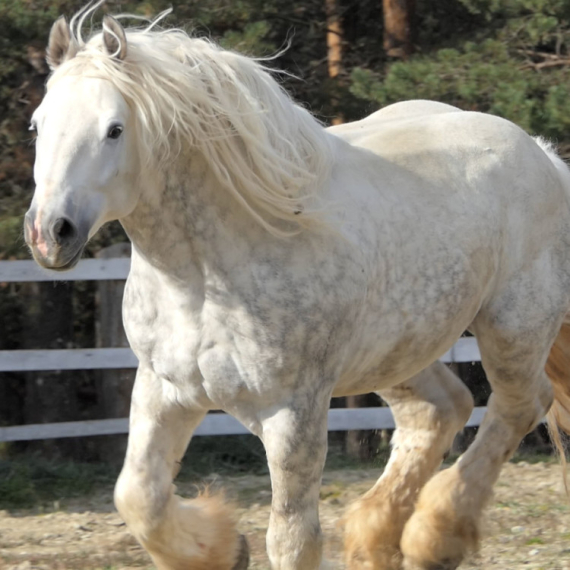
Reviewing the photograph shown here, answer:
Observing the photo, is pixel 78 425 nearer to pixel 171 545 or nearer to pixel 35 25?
pixel 35 25

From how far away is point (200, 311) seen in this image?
10.8ft

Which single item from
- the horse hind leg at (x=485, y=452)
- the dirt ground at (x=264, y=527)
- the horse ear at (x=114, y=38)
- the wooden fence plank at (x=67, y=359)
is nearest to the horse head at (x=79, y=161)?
the horse ear at (x=114, y=38)

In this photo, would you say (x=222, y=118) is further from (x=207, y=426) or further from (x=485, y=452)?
(x=207, y=426)

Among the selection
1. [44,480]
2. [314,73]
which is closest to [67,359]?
[44,480]

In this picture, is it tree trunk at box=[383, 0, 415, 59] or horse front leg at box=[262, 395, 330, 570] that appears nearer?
horse front leg at box=[262, 395, 330, 570]

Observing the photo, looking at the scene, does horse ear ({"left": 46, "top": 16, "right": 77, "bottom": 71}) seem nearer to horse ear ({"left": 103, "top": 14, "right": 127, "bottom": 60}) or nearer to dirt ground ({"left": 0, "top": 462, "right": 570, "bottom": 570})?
horse ear ({"left": 103, "top": 14, "right": 127, "bottom": 60})

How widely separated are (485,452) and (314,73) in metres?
4.71

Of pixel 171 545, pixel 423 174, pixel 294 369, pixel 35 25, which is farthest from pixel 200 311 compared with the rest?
pixel 35 25

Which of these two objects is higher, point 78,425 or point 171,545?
point 171,545

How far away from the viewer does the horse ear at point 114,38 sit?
3025 mm

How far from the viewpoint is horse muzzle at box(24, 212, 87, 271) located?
2.78 metres

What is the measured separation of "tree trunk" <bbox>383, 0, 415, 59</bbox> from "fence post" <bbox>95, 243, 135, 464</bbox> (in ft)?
8.57

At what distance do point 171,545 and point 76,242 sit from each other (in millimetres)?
1205

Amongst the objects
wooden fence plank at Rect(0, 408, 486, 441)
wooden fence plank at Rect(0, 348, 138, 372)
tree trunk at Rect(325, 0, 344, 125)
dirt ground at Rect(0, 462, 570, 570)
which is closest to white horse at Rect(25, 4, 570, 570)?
dirt ground at Rect(0, 462, 570, 570)
